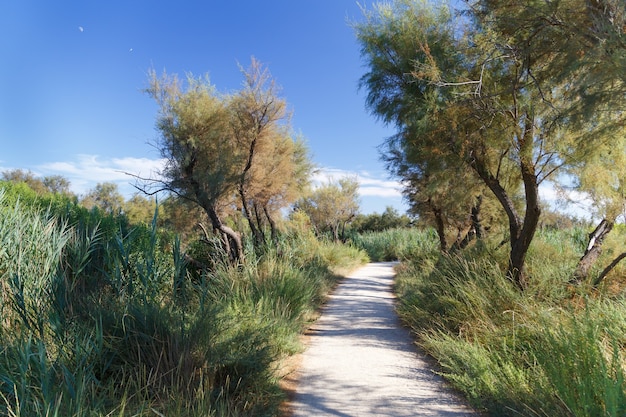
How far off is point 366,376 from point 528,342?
189cm

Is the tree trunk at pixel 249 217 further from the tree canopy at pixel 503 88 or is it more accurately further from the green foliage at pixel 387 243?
the green foliage at pixel 387 243

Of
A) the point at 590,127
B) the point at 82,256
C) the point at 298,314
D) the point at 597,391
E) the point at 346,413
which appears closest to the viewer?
the point at 597,391

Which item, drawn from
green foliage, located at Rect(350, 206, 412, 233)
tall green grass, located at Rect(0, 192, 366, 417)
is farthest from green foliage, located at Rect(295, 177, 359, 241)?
tall green grass, located at Rect(0, 192, 366, 417)

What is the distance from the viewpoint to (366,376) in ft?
13.9

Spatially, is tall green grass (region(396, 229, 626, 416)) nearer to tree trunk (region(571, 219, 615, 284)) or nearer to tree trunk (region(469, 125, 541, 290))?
tree trunk (region(571, 219, 615, 284))

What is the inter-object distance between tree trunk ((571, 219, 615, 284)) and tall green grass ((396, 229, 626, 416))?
0.17 m

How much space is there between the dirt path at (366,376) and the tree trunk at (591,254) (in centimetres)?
351

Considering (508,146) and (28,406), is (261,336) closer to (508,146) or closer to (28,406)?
(28,406)

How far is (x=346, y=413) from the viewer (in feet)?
11.0

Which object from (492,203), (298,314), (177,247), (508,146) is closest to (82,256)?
(177,247)

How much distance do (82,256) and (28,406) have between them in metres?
1.84

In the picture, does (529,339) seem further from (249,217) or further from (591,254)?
(249,217)

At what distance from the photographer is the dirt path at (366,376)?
11.3 ft

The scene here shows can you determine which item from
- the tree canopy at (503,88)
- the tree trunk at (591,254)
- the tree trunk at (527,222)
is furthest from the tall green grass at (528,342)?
the tree canopy at (503,88)
